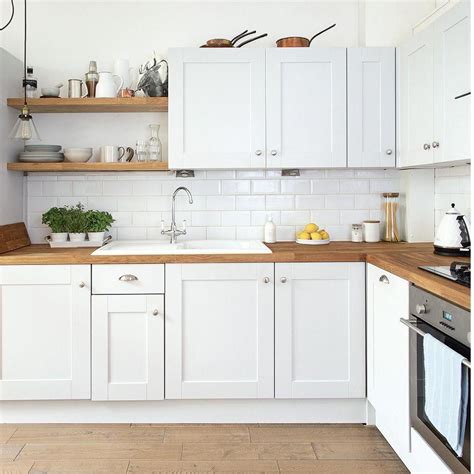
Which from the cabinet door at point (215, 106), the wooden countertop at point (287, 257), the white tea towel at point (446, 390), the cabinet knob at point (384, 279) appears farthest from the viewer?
the cabinet door at point (215, 106)

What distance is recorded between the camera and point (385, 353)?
8.66ft

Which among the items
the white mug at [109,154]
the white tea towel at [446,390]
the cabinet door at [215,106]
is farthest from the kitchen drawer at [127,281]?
the white tea towel at [446,390]

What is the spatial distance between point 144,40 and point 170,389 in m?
2.22

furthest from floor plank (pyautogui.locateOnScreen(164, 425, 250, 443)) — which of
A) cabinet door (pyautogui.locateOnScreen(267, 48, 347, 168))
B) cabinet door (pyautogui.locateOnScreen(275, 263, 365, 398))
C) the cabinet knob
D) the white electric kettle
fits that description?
cabinet door (pyautogui.locateOnScreen(267, 48, 347, 168))

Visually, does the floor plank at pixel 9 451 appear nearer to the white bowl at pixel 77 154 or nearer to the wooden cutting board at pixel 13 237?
the wooden cutting board at pixel 13 237

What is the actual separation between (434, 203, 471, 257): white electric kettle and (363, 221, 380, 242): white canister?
2.46ft

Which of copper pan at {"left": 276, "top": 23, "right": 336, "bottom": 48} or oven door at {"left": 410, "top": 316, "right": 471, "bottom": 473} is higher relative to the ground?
copper pan at {"left": 276, "top": 23, "right": 336, "bottom": 48}

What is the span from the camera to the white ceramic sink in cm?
301

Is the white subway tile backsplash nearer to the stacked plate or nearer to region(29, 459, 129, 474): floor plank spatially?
the stacked plate

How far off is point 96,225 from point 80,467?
A: 1.41m

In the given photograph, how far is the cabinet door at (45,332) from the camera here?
293cm

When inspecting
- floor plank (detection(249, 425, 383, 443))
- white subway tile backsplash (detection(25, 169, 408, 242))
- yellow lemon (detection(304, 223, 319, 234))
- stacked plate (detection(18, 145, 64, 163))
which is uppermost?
stacked plate (detection(18, 145, 64, 163))

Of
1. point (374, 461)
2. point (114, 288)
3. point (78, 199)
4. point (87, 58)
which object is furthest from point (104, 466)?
point (87, 58)

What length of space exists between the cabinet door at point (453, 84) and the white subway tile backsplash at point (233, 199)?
2.94 feet
